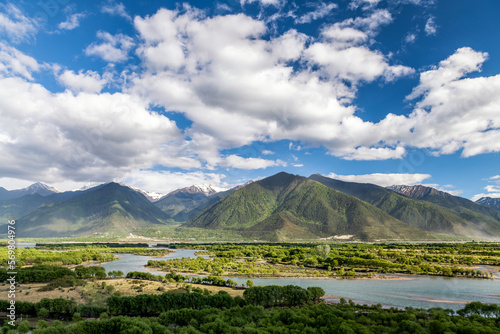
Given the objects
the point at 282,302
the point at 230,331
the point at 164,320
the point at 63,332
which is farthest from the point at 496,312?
the point at 63,332

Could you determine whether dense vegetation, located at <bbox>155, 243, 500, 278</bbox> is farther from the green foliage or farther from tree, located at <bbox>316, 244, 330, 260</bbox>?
the green foliage

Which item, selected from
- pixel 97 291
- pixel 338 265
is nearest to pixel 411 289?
pixel 338 265

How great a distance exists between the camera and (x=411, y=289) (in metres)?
97.2

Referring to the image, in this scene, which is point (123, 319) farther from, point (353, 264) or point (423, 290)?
point (353, 264)

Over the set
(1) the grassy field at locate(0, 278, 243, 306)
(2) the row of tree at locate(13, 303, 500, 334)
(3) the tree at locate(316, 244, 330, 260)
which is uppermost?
(2) the row of tree at locate(13, 303, 500, 334)

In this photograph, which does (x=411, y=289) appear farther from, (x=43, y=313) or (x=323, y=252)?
(x=43, y=313)

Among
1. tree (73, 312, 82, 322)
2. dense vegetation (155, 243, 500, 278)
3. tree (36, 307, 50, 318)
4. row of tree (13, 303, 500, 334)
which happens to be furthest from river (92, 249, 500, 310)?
tree (36, 307, 50, 318)

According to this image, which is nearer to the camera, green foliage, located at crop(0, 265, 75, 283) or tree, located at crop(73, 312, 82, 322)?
tree, located at crop(73, 312, 82, 322)

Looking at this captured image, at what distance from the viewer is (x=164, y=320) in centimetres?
5675

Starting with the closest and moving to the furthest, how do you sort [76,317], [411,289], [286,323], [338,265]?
[286,323], [76,317], [411,289], [338,265]

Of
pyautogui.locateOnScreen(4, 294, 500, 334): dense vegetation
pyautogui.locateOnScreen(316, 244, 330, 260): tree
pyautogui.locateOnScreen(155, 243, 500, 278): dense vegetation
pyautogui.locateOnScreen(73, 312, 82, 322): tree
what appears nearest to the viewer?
pyautogui.locateOnScreen(4, 294, 500, 334): dense vegetation

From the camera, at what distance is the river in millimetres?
81500

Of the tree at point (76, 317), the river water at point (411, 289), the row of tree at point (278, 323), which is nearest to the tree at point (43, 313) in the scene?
the tree at point (76, 317)

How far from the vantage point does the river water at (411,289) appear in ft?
267
